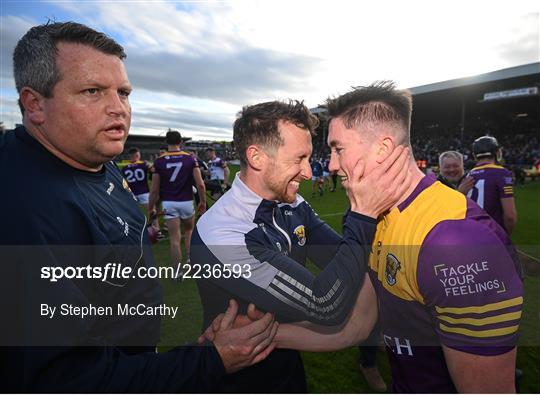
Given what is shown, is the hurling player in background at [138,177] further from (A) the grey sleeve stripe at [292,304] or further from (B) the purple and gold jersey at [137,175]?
(A) the grey sleeve stripe at [292,304]

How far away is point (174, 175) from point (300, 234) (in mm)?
4870

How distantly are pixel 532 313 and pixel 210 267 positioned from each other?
525cm

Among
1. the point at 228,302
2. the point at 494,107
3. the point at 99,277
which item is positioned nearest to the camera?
the point at 99,277

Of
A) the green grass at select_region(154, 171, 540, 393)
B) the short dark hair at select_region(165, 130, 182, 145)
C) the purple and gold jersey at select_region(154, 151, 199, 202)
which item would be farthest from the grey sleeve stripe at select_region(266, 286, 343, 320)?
the short dark hair at select_region(165, 130, 182, 145)

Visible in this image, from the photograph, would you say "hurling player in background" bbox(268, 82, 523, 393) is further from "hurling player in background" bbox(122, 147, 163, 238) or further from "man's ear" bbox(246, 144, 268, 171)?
"hurling player in background" bbox(122, 147, 163, 238)

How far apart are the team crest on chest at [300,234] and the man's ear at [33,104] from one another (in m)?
1.70

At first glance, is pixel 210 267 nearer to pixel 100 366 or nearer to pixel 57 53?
pixel 100 366

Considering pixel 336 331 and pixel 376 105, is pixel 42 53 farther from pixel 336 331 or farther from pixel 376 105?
pixel 336 331

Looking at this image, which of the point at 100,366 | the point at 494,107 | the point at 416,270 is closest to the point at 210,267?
the point at 100,366

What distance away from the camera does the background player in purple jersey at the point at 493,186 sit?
5.39 m

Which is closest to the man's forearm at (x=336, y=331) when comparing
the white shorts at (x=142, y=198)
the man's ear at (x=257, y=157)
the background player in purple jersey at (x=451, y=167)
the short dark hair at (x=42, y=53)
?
the man's ear at (x=257, y=157)

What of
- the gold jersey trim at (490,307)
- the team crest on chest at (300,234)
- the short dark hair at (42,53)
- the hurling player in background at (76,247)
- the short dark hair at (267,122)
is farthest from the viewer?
the team crest on chest at (300,234)

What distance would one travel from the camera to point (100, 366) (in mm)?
1326

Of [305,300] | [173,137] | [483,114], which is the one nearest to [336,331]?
[305,300]
